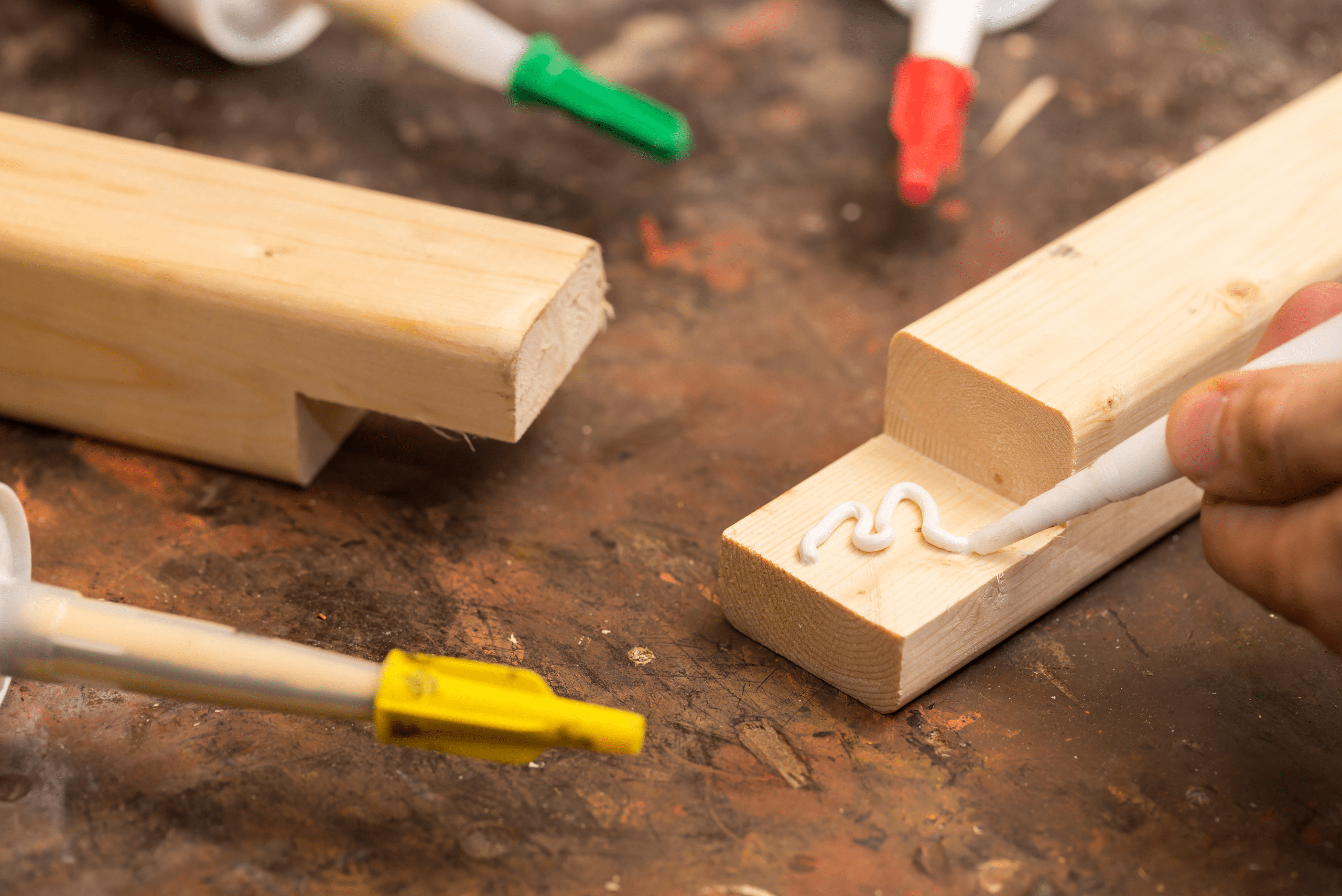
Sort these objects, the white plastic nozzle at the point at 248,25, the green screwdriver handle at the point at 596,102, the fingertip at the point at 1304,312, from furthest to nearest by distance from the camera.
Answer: the white plastic nozzle at the point at 248,25, the green screwdriver handle at the point at 596,102, the fingertip at the point at 1304,312

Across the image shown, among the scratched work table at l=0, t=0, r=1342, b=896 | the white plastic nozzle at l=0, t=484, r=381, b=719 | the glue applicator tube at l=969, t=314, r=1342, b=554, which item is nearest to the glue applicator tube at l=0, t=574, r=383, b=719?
the white plastic nozzle at l=0, t=484, r=381, b=719

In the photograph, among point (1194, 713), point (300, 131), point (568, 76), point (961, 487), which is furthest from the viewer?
point (300, 131)

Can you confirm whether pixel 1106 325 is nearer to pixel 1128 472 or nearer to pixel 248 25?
pixel 1128 472

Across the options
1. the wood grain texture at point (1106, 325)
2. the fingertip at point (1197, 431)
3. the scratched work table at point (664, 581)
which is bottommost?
the scratched work table at point (664, 581)

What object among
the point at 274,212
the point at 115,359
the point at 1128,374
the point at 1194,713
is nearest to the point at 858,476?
the point at 1128,374

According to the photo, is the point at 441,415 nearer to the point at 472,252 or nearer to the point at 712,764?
the point at 472,252

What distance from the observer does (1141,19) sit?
2.21 meters

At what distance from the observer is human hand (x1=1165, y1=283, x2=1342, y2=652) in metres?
0.94

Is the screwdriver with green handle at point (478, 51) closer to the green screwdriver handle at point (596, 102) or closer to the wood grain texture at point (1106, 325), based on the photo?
the green screwdriver handle at point (596, 102)

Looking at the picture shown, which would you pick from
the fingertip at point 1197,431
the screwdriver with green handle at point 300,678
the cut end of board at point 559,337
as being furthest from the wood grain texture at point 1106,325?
the screwdriver with green handle at point 300,678

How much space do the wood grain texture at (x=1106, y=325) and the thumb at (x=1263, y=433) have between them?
17 cm

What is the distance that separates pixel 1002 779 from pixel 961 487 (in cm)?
30

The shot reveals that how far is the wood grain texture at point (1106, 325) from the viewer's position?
1228 millimetres

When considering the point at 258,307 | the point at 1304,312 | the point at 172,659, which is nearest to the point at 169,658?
the point at 172,659
